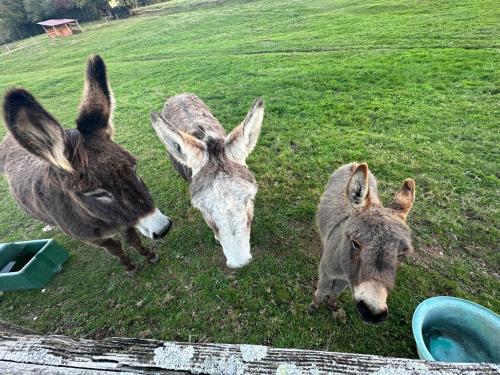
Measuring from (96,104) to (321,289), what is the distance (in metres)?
3.93

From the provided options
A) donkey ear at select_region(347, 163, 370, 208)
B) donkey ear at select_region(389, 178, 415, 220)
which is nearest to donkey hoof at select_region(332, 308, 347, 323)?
donkey ear at select_region(389, 178, 415, 220)

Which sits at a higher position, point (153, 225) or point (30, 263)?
point (153, 225)

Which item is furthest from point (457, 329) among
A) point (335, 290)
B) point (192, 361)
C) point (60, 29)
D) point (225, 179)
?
point (60, 29)

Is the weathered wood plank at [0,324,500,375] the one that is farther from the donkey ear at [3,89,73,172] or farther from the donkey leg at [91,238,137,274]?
the donkey leg at [91,238,137,274]

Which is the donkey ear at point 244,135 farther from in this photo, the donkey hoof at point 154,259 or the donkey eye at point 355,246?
the donkey hoof at point 154,259

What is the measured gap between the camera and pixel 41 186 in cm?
377

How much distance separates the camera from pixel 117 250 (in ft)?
14.3

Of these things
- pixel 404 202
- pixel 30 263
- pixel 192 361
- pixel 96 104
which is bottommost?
pixel 30 263

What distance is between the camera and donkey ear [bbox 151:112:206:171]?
298 cm

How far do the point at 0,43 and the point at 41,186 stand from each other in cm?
6207

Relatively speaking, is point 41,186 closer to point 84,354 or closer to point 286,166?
point 84,354

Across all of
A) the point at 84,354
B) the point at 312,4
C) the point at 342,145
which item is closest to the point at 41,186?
the point at 84,354

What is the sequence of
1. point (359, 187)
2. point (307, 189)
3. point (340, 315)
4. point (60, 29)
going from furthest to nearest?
point (60, 29) → point (307, 189) → point (340, 315) → point (359, 187)

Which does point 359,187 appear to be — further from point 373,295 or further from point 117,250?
point 117,250
